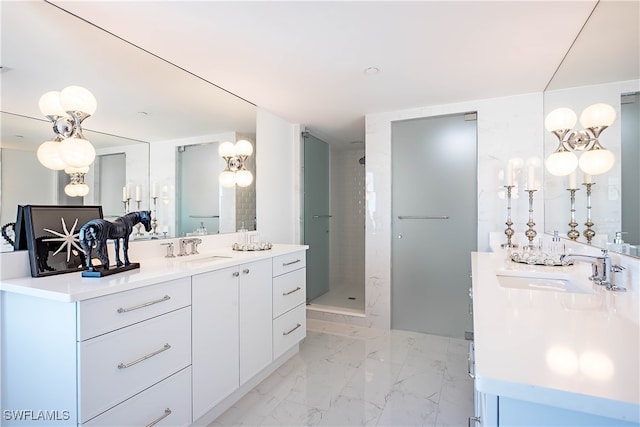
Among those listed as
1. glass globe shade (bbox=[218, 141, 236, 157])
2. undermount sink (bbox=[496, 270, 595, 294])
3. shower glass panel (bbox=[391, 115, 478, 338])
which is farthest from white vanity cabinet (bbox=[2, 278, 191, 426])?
shower glass panel (bbox=[391, 115, 478, 338])

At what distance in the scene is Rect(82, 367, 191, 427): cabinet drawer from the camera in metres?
1.21

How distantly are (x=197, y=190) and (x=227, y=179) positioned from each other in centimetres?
33

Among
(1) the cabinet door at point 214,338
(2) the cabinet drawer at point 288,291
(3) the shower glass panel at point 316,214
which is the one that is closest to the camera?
(1) the cabinet door at point 214,338

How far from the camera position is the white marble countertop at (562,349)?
1.57 feet

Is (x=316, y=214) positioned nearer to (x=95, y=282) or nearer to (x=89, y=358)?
(x=95, y=282)

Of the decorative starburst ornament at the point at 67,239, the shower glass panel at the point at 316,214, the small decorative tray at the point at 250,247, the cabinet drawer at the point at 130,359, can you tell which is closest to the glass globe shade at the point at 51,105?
the decorative starburst ornament at the point at 67,239

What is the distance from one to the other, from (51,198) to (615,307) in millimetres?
2253

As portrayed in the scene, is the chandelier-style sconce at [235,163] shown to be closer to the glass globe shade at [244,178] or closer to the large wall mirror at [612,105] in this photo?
the glass globe shade at [244,178]

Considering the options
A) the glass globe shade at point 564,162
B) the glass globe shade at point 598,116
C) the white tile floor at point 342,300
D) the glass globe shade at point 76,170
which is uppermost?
the glass globe shade at point 598,116

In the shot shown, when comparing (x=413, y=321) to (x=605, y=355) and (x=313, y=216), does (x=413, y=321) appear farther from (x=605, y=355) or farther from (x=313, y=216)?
(x=605, y=355)

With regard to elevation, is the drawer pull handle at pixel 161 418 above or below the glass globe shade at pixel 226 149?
below

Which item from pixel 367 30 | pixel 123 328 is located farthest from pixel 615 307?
pixel 123 328

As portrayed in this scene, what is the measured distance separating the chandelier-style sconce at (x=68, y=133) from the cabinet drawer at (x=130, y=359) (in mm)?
804

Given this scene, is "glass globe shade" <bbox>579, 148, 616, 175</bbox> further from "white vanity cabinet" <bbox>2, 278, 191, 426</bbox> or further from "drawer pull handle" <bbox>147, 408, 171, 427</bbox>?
"drawer pull handle" <bbox>147, 408, 171, 427</bbox>
